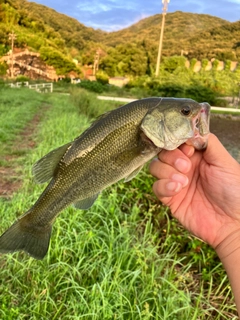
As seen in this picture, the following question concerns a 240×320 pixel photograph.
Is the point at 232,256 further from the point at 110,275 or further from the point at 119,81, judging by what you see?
the point at 119,81

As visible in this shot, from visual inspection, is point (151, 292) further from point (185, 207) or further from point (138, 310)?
point (185, 207)

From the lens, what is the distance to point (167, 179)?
1428 millimetres

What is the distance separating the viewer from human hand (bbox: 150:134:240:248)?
1397 mm

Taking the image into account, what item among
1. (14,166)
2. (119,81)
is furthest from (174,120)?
(119,81)

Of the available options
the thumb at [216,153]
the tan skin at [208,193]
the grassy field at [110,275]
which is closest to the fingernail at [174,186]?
the tan skin at [208,193]

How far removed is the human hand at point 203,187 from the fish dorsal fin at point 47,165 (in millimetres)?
519

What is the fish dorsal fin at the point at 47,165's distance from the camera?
3.41 ft

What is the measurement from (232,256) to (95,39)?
73145 millimetres

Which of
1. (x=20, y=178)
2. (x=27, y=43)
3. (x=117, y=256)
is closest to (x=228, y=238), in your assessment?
(x=117, y=256)

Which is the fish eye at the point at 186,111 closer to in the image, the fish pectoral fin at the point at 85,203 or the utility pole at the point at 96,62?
the fish pectoral fin at the point at 85,203

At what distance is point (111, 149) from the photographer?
1.07m

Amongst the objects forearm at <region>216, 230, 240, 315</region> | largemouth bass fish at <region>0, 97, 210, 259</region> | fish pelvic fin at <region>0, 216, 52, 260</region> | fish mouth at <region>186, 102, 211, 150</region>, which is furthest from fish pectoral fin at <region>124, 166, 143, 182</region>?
forearm at <region>216, 230, 240, 315</region>

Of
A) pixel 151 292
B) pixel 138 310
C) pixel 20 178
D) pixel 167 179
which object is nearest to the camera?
pixel 167 179

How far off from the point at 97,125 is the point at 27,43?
161 feet
